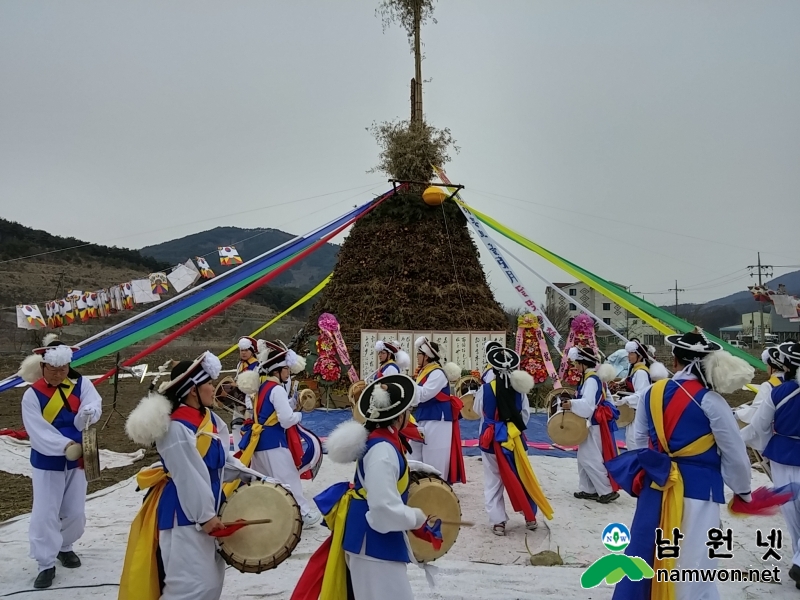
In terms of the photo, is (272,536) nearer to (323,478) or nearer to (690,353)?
(690,353)

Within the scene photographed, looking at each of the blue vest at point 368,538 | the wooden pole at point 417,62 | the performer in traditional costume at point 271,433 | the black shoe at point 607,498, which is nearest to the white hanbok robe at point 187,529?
the blue vest at point 368,538

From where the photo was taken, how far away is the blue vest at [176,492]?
10.6 ft

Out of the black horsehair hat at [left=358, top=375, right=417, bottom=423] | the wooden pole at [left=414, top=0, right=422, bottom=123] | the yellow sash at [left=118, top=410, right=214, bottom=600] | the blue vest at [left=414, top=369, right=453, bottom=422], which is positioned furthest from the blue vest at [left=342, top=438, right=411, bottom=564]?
the wooden pole at [left=414, top=0, right=422, bottom=123]

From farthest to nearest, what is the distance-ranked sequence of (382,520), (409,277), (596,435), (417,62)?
(417,62), (409,277), (596,435), (382,520)

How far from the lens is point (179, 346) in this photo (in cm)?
3725

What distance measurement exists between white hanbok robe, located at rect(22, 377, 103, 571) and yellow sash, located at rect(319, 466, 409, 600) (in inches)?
97.7

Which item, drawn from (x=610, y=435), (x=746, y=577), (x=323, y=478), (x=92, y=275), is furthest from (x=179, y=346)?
(x=746, y=577)

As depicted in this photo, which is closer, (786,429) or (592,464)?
(786,429)

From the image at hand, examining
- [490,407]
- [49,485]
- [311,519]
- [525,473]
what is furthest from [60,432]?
[525,473]

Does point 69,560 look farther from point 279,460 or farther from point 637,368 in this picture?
point 637,368

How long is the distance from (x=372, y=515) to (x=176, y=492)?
1.16 m

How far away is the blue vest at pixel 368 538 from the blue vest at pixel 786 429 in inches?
140

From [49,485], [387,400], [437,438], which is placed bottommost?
[437,438]

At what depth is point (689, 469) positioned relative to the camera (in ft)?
11.9
